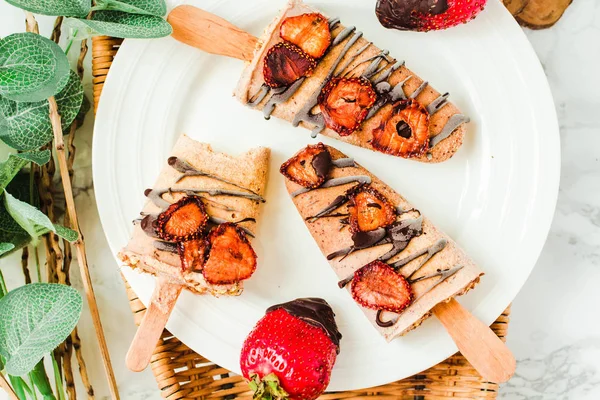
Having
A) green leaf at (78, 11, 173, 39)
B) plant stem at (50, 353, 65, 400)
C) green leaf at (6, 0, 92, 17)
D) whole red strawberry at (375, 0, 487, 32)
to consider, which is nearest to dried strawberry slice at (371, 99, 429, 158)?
whole red strawberry at (375, 0, 487, 32)

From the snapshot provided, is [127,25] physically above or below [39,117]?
above

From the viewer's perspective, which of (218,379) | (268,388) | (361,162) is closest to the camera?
(268,388)

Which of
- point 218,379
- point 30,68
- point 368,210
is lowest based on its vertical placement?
point 218,379

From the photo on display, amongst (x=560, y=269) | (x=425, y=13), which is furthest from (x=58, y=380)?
(x=560, y=269)

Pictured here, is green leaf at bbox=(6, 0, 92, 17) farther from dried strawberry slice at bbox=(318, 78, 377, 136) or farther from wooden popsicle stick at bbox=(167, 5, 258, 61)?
dried strawberry slice at bbox=(318, 78, 377, 136)

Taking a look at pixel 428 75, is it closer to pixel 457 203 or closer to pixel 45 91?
pixel 457 203

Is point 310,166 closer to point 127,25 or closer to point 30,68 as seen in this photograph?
point 127,25

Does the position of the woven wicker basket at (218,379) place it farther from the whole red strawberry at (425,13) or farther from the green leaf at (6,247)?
the whole red strawberry at (425,13)
